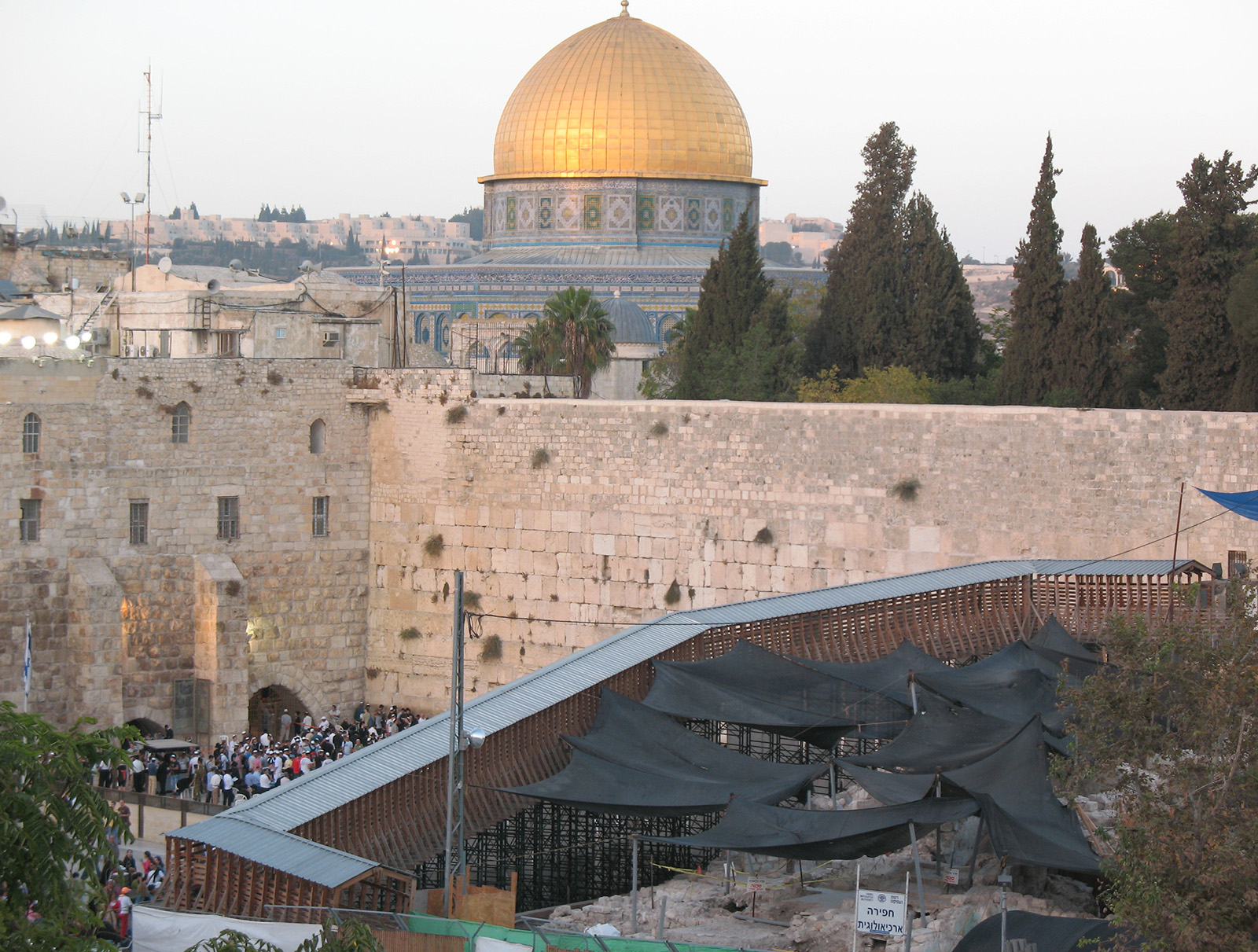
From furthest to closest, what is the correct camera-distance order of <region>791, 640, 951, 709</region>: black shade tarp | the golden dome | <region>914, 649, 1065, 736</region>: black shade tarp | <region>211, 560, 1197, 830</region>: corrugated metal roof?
the golden dome
<region>791, 640, 951, 709</region>: black shade tarp
<region>914, 649, 1065, 736</region>: black shade tarp
<region>211, 560, 1197, 830</region>: corrugated metal roof

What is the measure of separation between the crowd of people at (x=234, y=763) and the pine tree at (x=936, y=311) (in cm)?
941

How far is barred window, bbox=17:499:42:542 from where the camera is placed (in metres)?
20.0

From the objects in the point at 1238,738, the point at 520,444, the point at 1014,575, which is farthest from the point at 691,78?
the point at 1238,738

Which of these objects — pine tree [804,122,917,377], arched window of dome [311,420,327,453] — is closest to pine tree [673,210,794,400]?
pine tree [804,122,917,377]

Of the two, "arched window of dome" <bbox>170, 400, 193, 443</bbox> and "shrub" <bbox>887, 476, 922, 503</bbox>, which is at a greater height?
"arched window of dome" <bbox>170, 400, 193, 443</bbox>

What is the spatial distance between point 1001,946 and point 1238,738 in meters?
1.56

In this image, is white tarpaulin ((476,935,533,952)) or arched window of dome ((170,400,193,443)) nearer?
white tarpaulin ((476,935,533,952))

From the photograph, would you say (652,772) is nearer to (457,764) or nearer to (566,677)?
(457,764)

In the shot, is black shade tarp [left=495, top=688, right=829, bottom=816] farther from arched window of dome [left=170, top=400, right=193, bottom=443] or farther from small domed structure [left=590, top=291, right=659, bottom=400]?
small domed structure [left=590, top=291, right=659, bottom=400]

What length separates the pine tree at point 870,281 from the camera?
2503 cm

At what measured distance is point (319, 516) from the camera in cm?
2239

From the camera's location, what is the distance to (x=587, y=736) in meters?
12.0

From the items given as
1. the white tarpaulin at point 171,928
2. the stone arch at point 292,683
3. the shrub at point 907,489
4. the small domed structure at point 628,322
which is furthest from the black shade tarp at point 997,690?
the small domed structure at point 628,322

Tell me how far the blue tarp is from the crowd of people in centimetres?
849
